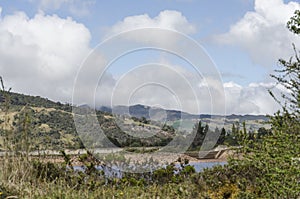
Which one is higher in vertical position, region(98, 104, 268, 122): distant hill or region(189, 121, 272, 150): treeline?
region(98, 104, 268, 122): distant hill

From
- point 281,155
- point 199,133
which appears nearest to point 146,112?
point 199,133

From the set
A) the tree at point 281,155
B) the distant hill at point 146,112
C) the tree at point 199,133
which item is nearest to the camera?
the tree at point 281,155

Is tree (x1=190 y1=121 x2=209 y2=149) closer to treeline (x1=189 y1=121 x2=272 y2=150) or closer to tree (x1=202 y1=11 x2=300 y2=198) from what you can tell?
treeline (x1=189 y1=121 x2=272 y2=150)

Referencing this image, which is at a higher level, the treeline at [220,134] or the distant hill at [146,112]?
the distant hill at [146,112]

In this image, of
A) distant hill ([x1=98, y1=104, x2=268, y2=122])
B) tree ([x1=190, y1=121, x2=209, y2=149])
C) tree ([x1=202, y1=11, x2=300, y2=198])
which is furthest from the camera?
tree ([x1=190, y1=121, x2=209, y2=149])

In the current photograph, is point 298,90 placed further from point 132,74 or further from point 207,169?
point 132,74

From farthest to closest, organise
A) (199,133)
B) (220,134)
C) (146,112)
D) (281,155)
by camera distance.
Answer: (199,133) → (146,112) → (220,134) → (281,155)

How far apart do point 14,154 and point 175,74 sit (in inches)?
144

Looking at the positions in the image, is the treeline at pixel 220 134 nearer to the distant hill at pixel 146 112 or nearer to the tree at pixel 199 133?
the tree at pixel 199 133

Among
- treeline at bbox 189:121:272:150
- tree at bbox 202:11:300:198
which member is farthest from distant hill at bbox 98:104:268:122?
tree at bbox 202:11:300:198

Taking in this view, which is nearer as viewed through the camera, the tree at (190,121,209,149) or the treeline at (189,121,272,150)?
the treeline at (189,121,272,150)

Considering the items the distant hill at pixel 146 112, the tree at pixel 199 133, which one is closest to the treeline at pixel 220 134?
the tree at pixel 199 133

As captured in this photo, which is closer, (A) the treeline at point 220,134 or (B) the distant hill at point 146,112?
(A) the treeline at point 220,134

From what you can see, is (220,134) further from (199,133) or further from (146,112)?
(146,112)
